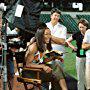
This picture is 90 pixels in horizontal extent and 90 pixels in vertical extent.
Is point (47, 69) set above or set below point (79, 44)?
below

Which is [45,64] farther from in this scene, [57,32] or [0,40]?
[57,32]

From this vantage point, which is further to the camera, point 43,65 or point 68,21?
point 68,21

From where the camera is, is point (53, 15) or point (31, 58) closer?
point (31, 58)

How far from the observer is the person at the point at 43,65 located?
6.17 meters

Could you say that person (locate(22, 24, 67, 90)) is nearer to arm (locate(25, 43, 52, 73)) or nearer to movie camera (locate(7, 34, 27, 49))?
arm (locate(25, 43, 52, 73))

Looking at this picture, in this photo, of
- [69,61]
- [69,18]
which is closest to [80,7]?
[69,18]

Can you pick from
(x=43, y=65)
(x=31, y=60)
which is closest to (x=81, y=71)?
(x=43, y=65)

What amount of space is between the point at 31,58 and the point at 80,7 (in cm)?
3246

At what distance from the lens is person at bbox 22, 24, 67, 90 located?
6.17 metres

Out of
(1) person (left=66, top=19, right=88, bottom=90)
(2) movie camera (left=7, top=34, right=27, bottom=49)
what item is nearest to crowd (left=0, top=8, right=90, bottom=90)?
(1) person (left=66, top=19, right=88, bottom=90)

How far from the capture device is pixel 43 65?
6211 mm

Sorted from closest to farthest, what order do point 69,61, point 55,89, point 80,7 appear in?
1. point 55,89
2. point 69,61
3. point 80,7

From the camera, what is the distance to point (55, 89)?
668 centimetres

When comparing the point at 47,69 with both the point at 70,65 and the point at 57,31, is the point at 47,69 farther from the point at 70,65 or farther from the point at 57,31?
the point at 70,65
